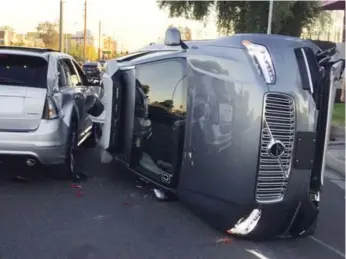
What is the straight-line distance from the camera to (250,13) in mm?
26781

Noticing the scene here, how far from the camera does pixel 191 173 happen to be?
4.68m

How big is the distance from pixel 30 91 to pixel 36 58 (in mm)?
664

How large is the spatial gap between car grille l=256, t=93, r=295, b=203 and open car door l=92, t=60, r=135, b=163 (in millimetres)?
2215

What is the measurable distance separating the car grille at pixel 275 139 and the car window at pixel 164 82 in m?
1.00

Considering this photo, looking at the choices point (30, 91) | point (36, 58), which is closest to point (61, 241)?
point (30, 91)

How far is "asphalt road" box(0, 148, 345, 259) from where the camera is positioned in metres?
4.32

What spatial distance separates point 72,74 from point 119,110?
179 centimetres

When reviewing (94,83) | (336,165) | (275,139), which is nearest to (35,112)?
(275,139)

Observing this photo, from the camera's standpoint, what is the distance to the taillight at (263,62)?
4.14 metres

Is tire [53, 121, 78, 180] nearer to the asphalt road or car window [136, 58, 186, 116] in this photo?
the asphalt road

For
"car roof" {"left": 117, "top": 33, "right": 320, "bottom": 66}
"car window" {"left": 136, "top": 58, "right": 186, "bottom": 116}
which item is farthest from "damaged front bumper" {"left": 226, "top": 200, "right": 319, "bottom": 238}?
"car roof" {"left": 117, "top": 33, "right": 320, "bottom": 66}

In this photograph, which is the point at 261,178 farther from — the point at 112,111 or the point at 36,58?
the point at 36,58

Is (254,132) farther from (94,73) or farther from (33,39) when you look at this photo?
(33,39)

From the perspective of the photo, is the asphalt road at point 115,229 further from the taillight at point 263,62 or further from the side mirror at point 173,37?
the side mirror at point 173,37
